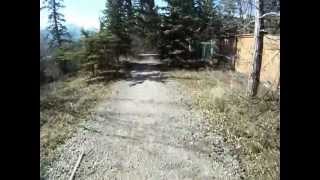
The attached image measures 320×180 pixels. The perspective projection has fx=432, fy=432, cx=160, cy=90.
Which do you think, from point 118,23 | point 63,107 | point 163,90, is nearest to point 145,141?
point 163,90

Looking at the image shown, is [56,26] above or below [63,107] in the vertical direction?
above

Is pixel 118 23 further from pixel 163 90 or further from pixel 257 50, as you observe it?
pixel 257 50

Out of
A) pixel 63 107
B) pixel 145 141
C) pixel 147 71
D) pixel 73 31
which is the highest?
Result: pixel 73 31

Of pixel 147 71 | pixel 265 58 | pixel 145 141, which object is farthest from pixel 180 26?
pixel 145 141

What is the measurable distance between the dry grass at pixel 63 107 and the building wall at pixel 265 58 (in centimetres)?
53

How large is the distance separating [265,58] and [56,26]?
804mm

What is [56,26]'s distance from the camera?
1.63m

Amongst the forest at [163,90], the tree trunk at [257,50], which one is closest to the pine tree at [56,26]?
the forest at [163,90]

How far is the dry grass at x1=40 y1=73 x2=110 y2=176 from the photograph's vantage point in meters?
1.62

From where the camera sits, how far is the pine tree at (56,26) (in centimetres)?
163

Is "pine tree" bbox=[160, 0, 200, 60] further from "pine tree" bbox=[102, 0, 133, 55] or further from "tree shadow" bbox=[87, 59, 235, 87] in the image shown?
"pine tree" bbox=[102, 0, 133, 55]
